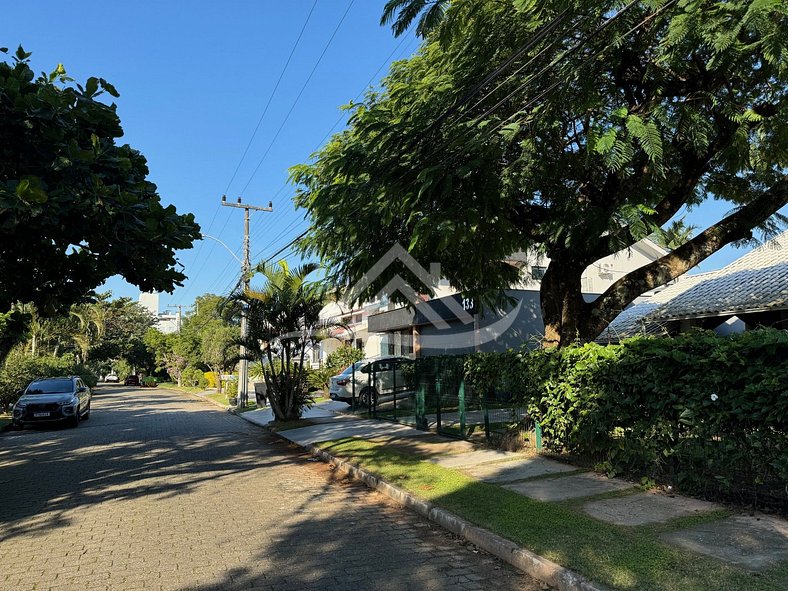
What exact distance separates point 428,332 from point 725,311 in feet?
42.7

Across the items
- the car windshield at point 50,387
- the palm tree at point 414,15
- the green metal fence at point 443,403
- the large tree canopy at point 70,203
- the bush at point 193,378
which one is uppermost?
the palm tree at point 414,15

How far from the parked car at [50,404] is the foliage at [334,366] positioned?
10374 millimetres

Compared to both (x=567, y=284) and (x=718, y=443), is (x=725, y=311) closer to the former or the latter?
(x=567, y=284)

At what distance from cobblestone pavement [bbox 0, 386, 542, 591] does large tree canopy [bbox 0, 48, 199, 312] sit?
117 inches

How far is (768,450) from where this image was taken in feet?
18.5

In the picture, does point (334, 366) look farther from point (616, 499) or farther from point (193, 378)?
point (193, 378)

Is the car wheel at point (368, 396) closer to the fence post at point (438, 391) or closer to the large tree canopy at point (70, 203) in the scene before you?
the fence post at point (438, 391)

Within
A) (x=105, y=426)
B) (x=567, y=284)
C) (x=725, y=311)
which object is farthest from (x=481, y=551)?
(x=105, y=426)

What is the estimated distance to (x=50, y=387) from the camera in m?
18.9

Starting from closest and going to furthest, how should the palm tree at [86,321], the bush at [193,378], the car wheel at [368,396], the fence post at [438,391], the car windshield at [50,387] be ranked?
the fence post at [438,391] < the car wheel at [368,396] < the car windshield at [50,387] < the palm tree at [86,321] < the bush at [193,378]

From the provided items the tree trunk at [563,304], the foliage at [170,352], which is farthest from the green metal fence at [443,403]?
the foliage at [170,352]

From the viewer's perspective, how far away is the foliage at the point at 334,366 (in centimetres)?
2725

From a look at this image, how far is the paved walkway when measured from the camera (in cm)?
483

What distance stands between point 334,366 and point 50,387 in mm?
12947
